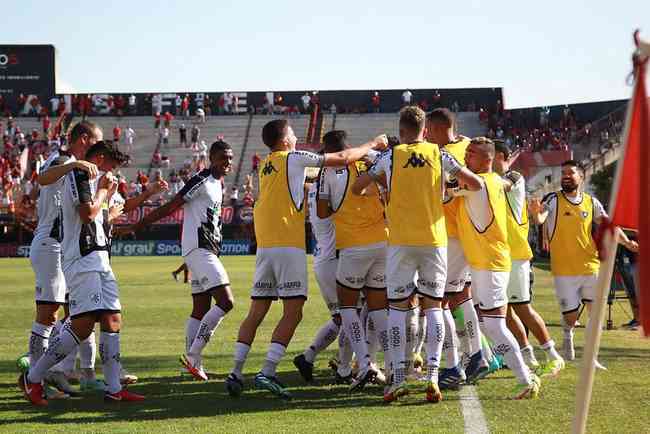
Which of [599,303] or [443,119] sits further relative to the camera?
[443,119]

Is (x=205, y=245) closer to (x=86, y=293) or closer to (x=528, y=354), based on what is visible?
(x=86, y=293)

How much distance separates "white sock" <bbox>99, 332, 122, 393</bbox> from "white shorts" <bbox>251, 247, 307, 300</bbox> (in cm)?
133

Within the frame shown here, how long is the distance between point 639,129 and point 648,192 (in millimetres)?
284

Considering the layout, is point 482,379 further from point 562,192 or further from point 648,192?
point 648,192

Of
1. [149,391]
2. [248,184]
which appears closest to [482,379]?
[149,391]

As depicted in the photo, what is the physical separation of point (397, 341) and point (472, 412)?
0.86 meters

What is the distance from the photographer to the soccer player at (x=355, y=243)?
904 cm

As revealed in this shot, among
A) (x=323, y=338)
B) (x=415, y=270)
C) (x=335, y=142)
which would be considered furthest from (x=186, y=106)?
(x=415, y=270)

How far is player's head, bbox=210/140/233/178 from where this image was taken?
9.79m

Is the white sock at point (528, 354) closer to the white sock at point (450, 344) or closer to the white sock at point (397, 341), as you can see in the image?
the white sock at point (450, 344)

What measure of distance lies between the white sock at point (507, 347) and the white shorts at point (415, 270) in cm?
61

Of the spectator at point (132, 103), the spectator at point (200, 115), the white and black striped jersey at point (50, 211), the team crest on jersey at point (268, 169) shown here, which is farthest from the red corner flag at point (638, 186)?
the spectator at point (132, 103)

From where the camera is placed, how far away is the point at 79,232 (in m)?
8.06

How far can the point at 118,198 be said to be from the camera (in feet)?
33.0
